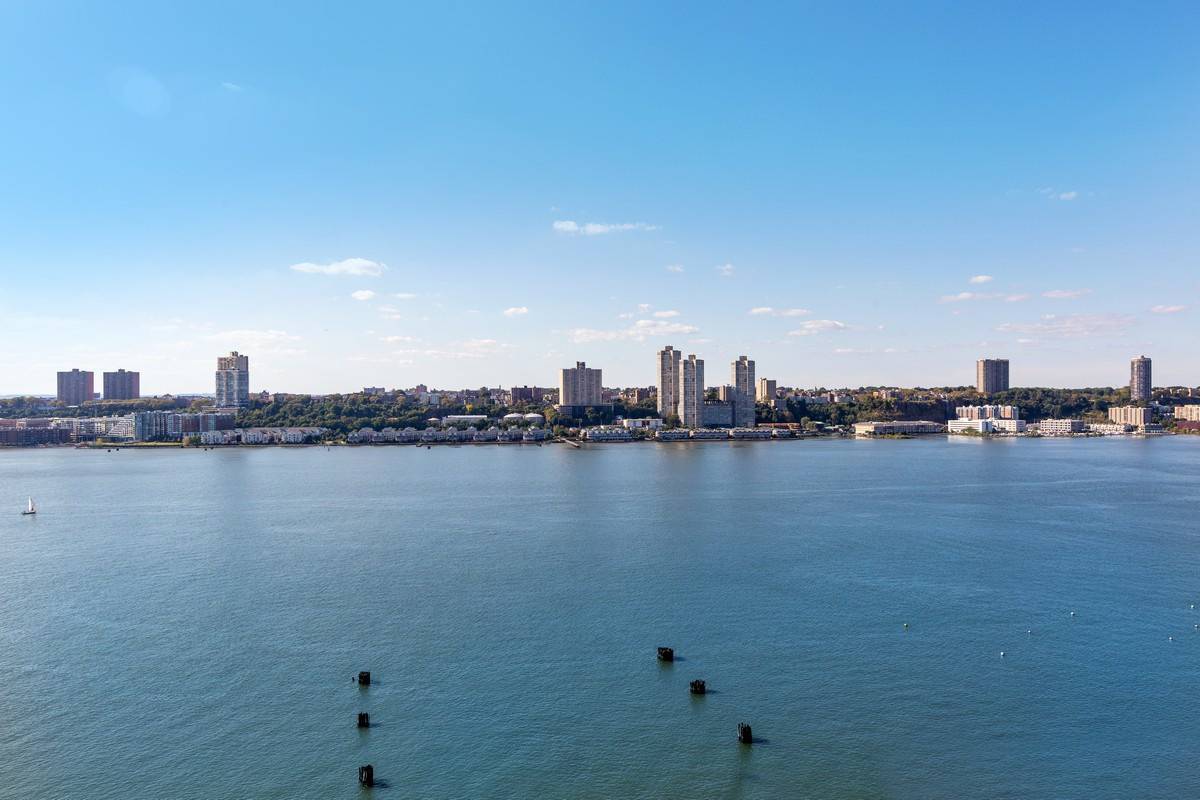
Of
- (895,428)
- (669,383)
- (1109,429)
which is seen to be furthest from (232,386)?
(1109,429)

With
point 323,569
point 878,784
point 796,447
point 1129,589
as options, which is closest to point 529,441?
point 796,447

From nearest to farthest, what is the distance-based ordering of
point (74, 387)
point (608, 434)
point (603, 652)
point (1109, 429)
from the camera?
point (603, 652) < point (608, 434) < point (1109, 429) < point (74, 387)

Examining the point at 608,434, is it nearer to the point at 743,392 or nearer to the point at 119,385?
the point at 743,392

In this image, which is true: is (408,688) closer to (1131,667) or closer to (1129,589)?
(1131,667)

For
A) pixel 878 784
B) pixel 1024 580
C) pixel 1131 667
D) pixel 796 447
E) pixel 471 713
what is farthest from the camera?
pixel 796 447

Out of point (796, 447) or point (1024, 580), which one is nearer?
point (1024, 580)

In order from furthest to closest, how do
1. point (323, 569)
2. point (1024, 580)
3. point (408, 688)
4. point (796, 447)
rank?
point (796, 447)
point (323, 569)
point (1024, 580)
point (408, 688)

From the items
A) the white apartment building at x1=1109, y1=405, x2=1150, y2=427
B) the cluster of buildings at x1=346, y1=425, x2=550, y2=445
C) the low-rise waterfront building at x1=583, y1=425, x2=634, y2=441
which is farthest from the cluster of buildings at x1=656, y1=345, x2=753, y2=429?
the white apartment building at x1=1109, y1=405, x2=1150, y2=427

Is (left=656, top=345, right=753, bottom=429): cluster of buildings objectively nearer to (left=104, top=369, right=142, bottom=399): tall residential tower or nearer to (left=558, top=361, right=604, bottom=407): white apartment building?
(left=558, top=361, right=604, bottom=407): white apartment building
